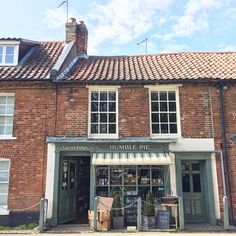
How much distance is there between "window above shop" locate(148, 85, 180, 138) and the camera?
39.4 feet

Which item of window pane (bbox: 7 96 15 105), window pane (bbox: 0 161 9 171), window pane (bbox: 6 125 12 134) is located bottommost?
window pane (bbox: 0 161 9 171)

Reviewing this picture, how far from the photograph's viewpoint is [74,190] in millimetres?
13000

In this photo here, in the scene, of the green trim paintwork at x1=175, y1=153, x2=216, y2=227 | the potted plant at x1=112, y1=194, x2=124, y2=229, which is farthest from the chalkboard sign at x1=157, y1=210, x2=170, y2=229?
the potted plant at x1=112, y1=194, x2=124, y2=229

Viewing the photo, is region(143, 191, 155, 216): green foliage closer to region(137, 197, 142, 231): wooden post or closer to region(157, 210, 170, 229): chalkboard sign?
region(157, 210, 170, 229): chalkboard sign

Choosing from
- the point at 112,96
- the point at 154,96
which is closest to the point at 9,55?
the point at 112,96

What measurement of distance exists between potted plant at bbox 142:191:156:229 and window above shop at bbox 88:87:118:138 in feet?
9.40

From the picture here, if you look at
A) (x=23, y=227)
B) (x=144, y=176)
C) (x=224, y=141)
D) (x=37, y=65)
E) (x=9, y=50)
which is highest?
(x=9, y=50)

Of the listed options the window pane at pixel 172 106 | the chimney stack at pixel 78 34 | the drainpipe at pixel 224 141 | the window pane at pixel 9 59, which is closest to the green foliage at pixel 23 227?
the window pane at pixel 172 106

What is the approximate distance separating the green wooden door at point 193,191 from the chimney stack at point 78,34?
8376mm

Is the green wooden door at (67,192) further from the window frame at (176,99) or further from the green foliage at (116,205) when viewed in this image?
the window frame at (176,99)

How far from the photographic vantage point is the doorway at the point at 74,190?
38.8 ft

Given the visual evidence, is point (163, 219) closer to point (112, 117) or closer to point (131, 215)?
point (131, 215)

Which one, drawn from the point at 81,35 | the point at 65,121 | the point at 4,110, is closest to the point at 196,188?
the point at 65,121

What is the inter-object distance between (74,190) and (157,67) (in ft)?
22.3
